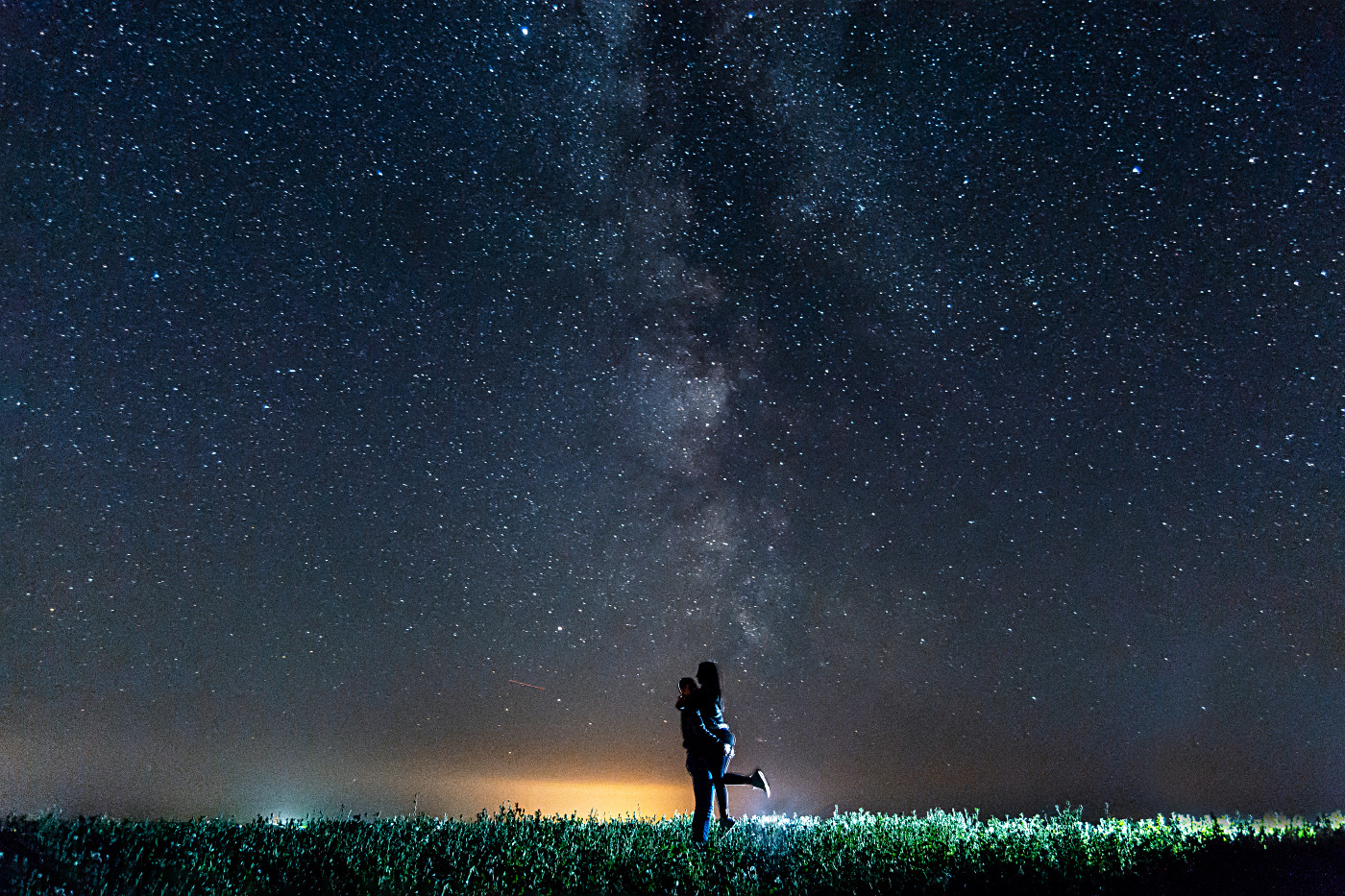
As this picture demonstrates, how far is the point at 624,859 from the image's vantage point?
703cm

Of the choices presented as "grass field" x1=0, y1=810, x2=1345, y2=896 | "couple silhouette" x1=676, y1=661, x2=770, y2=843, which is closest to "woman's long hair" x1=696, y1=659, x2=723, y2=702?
"couple silhouette" x1=676, y1=661, x2=770, y2=843

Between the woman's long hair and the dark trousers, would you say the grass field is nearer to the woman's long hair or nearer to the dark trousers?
the dark trousers

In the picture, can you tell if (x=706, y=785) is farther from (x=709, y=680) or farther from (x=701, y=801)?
(x=709, y=680)

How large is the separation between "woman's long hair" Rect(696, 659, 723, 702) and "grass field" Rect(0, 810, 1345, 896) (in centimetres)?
141

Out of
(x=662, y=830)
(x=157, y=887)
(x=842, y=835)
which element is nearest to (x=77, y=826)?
(x=157, y=887)

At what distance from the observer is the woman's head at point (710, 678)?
934 centimetres

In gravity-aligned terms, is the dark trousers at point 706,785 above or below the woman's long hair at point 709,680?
below

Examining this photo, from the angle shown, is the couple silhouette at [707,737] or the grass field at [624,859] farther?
the couple silhouette at [707,737]

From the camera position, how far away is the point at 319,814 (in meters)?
8.79

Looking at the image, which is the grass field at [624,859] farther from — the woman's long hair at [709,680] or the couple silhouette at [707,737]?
the woman's long hair at [709,680]

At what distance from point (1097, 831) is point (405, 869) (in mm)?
7217

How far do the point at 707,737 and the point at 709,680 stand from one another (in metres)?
0.60

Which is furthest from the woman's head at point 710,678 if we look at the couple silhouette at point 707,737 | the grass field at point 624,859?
the grass field at point 624,859

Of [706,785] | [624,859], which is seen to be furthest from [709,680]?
[624,859]
